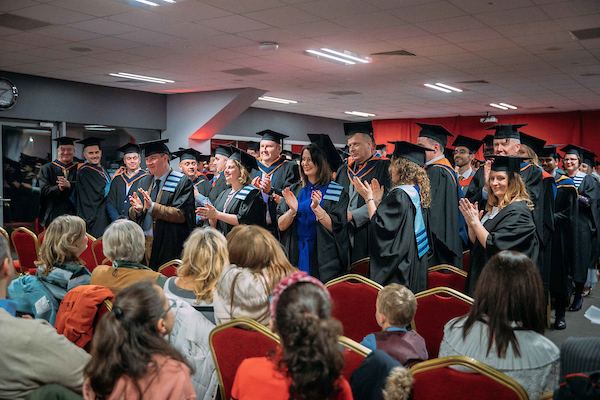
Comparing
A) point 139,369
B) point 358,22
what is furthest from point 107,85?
point 139,369

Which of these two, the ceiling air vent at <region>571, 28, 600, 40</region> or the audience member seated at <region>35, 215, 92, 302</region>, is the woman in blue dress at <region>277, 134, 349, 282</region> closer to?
the audience member seated at <region>35, 215, 92, 302</region>

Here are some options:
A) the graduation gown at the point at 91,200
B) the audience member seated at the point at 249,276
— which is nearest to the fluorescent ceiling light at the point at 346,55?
the graduation gown at the point at 91,200

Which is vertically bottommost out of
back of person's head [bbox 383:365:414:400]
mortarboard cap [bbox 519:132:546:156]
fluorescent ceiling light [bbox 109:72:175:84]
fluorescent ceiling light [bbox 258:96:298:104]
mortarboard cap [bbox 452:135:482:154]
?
back of person's head [bbox 383:365:414:400]

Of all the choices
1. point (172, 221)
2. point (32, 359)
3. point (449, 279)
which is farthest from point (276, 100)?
point (32, 359)

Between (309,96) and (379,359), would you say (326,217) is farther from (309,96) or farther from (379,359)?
(309,96)

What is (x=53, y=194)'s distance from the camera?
691cm

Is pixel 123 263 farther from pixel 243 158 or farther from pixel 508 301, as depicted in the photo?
pixel 243 158

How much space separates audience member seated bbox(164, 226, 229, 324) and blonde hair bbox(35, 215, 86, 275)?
0.64m

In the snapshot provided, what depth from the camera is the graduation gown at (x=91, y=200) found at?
22.3 ft

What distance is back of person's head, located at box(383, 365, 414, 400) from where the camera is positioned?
4.75ft

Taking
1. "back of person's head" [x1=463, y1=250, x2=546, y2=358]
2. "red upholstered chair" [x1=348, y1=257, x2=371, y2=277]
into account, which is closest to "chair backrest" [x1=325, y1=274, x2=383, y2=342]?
"back of person's head" [x1=463, y1=250, x2=546, y2=358]

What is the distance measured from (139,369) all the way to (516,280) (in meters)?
1.31

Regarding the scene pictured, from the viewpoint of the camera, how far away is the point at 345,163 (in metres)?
4.79

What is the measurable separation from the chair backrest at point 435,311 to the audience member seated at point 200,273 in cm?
98
